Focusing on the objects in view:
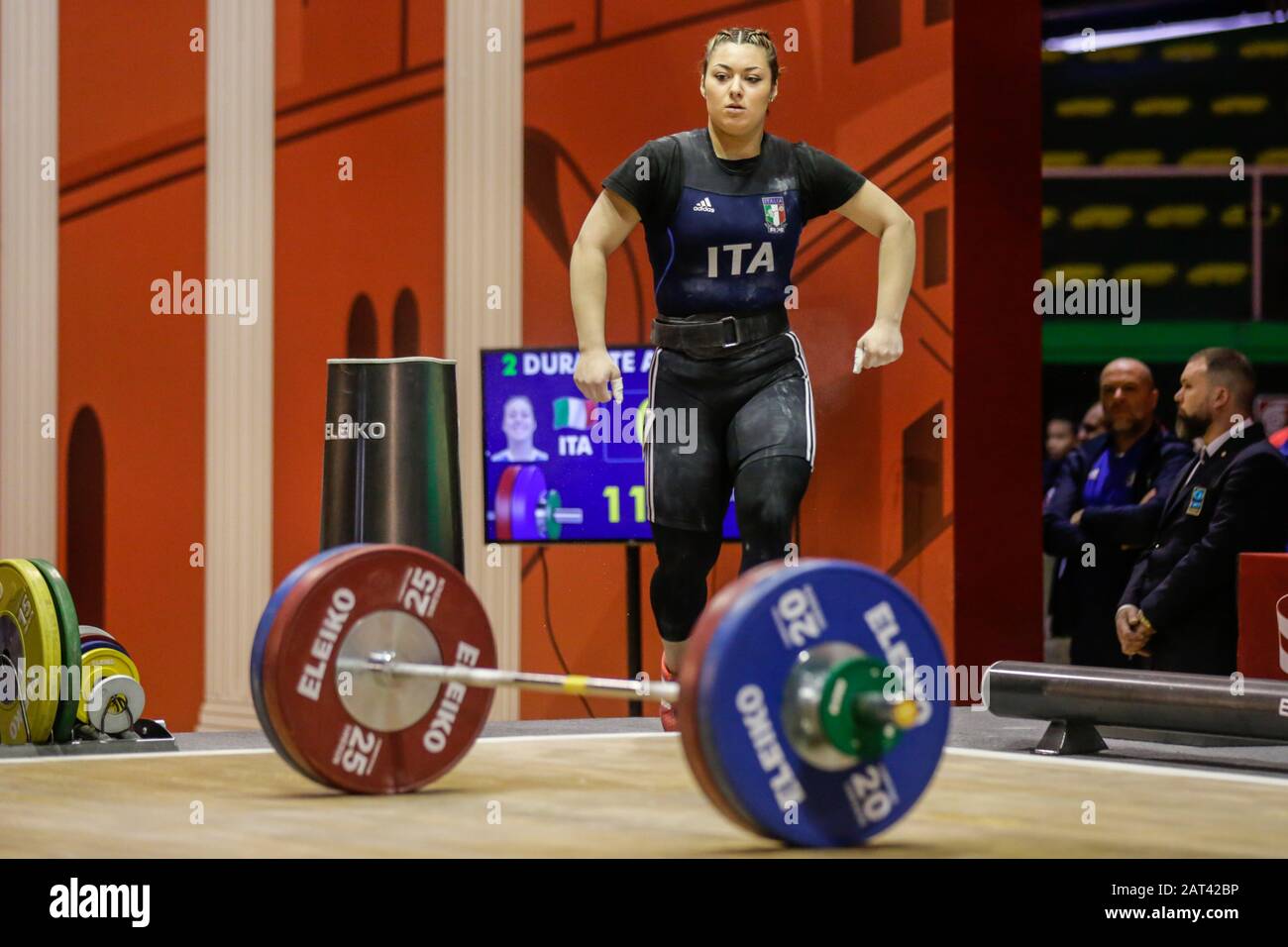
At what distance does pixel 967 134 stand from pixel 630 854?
152 inches

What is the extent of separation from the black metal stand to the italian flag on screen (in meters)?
0.42

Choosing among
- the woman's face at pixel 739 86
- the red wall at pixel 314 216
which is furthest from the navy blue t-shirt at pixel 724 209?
the red wall at pixel 314 216

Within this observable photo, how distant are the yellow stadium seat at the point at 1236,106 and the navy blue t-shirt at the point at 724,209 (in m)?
9.50

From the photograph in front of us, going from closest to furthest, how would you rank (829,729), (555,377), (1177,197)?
(829,729) → (555,377) → (1177,197)

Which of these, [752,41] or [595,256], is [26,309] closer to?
[595,256]

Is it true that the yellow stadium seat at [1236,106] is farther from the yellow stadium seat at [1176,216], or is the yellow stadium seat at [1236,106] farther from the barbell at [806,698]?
the barbell at [806,698]

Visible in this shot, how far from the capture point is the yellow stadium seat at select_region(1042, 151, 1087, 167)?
12.9 metres

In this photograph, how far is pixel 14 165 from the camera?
6.64 meters

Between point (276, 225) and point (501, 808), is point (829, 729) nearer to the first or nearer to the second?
point (501, 808)

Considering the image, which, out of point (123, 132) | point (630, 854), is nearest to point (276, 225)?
point (123, 132)

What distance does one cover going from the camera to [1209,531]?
5.11 metres

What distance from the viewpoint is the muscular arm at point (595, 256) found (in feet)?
12.8

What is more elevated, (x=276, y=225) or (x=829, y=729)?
(x=276, y=225)

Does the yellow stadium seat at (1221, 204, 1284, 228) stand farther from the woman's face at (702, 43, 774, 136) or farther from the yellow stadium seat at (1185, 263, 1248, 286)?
the woman's face at (702, 43, 774, 136)
